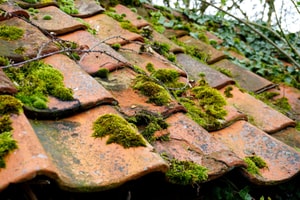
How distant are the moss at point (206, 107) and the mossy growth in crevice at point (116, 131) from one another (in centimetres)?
60

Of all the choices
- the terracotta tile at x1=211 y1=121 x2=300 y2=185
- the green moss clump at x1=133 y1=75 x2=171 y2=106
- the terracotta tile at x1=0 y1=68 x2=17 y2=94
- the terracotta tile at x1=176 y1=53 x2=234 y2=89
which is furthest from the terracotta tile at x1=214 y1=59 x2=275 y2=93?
the terracotta tile at x1=0 y1=68 x2=17 y2=94

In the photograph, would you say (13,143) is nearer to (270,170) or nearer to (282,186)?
(270,170)

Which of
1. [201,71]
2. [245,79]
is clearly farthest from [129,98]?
[245,79]

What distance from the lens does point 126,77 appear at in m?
2.07

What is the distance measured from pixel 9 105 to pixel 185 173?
2.33 ft

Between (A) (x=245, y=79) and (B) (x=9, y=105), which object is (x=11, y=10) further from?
(A) (x=245, y=79)

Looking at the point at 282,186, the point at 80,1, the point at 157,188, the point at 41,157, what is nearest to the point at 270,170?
the point at 282,186

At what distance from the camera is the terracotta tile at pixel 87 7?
2.89 m

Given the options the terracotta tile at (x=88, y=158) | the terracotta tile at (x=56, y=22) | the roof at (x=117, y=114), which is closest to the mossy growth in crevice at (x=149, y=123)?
the roof at (x=117, y=114)

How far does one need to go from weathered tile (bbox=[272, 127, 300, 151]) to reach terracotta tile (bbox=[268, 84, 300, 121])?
410 millimetres

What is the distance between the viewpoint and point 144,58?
96.9 inches

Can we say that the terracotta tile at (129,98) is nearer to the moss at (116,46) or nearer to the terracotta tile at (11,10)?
the moss at (116,46)

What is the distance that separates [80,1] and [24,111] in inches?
73.5

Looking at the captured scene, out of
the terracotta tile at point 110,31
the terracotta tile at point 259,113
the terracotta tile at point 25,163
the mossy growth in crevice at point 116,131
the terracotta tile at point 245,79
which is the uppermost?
the terracotta tile at point 25,163
